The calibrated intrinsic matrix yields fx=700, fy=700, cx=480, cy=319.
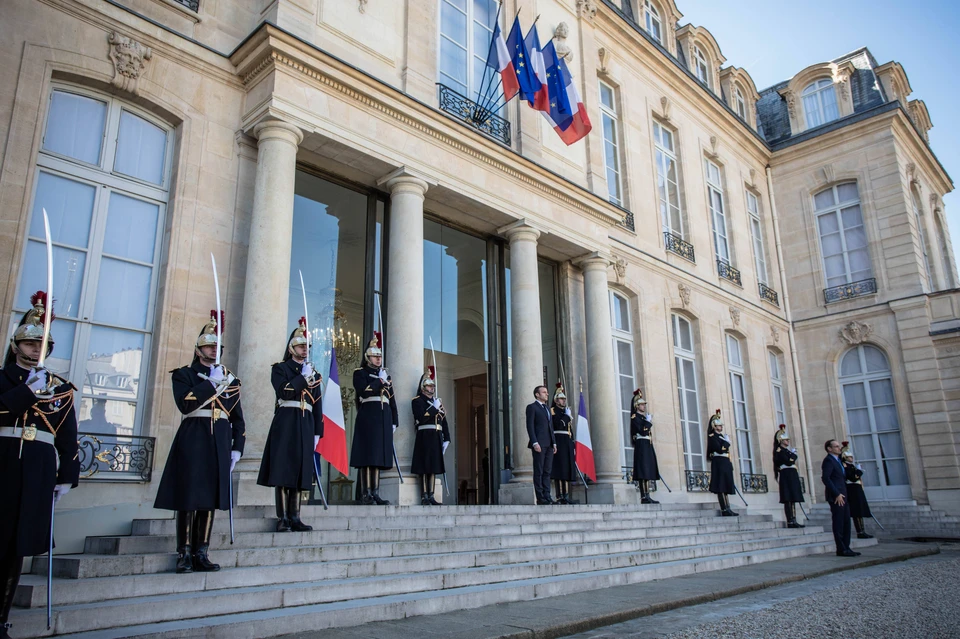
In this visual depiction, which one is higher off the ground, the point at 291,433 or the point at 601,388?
the point at 601,388

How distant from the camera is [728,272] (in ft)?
52.3

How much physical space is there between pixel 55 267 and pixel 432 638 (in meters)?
5.06

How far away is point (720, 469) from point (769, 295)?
8.67 m

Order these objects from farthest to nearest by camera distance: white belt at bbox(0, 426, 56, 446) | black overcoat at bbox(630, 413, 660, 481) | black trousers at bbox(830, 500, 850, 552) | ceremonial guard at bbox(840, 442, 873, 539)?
ceremonial guard at bbox(840, 442, 873, 539)
black overcoat at bbox(630, 413, 660, 481)
black trousers at bbox(830, 500, 850, 552)
white belt at bbox(0, 426, 56, 446)

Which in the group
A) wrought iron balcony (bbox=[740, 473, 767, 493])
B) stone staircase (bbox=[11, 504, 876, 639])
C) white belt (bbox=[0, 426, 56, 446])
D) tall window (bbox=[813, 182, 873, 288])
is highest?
tall window (bbox=[813, 182, 873, 288])

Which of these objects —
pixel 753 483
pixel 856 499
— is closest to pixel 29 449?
pixel 856 499

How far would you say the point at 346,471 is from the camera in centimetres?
668

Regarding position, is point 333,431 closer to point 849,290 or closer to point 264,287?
point 264,287

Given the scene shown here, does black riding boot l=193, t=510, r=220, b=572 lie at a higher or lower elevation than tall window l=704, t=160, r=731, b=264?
lower

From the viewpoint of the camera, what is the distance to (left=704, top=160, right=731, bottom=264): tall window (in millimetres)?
16281

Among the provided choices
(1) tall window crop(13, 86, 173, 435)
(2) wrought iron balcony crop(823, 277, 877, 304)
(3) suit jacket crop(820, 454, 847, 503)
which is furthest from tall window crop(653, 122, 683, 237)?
(1) tall window crop(13, 86, 173, 435)

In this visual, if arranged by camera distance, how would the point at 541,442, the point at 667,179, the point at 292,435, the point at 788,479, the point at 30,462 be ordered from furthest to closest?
the point at 667,179, the point at 788,479, the point at 541,442, the point at 292,435, the point at 30,462

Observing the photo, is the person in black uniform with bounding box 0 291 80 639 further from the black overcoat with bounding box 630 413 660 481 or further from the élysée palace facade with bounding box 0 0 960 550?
the black overcoat with bounding box 630 413 660 481

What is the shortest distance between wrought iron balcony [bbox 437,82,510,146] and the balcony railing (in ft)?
32.1
